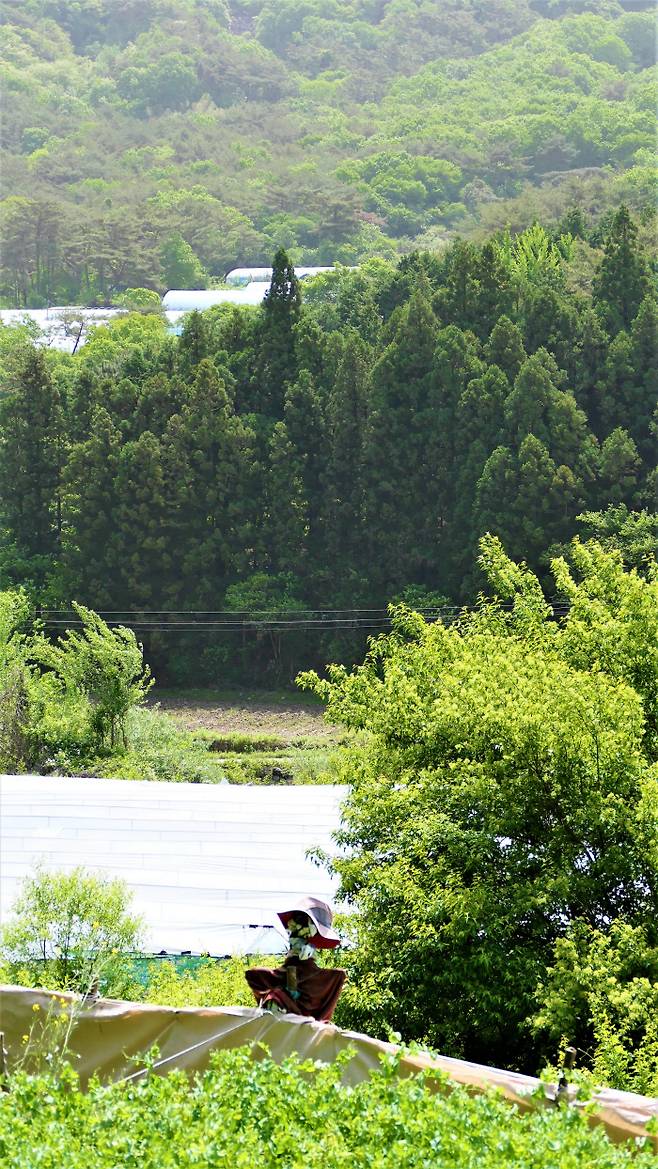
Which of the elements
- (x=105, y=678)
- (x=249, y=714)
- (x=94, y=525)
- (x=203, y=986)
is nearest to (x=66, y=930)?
(x=203, y=986)

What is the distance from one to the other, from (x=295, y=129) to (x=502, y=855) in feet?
279

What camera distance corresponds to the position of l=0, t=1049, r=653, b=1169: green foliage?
13.1 feet

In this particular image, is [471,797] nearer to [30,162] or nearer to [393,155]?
[393,155]

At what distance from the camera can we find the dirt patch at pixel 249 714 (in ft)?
89.4

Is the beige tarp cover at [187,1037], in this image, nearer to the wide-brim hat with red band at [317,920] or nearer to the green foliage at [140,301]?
the wide-brim hat with red band at [317,920]

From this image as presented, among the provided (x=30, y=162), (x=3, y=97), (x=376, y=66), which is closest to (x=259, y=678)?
(x=30, y=162)

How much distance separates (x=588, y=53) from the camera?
88188 millimetres

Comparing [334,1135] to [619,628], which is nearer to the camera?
[334,1135]

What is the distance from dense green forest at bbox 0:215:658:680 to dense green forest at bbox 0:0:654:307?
2161 centimetres

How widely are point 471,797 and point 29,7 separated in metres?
97.5

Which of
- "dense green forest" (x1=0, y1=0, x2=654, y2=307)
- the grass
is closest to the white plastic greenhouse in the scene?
"dense green forest" (x1=0, y1=0, x2=654, y2=307)

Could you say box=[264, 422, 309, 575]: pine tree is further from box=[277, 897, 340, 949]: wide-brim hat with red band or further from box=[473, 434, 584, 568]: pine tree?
box=[277, 897, 340, 949]: wide-brim hat with red band

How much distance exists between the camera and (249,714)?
29172 millimetres

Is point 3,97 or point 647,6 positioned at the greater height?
point 647,6
